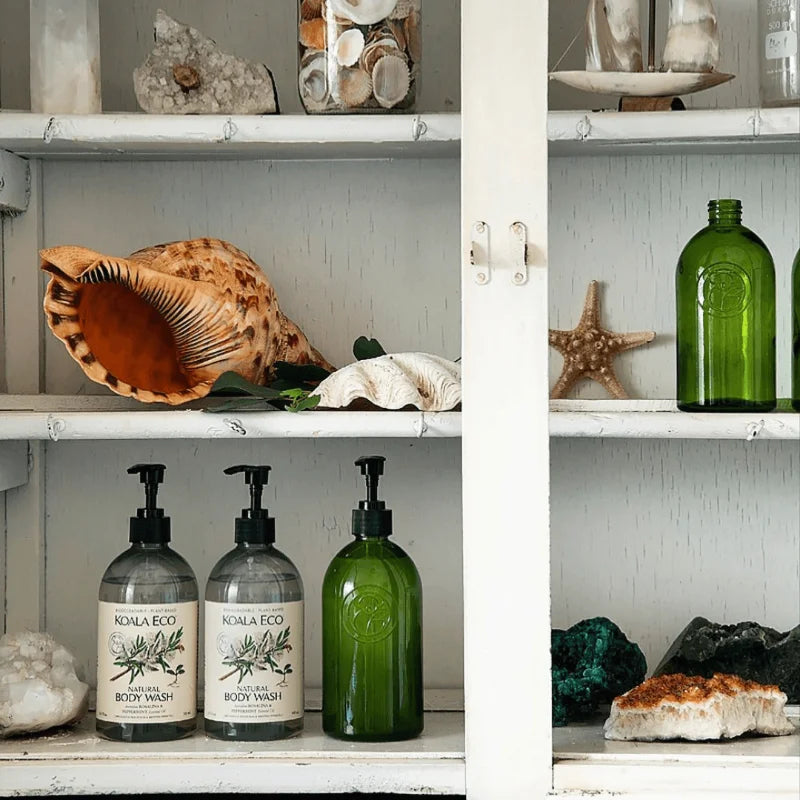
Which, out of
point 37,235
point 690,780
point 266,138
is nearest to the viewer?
point 690,780

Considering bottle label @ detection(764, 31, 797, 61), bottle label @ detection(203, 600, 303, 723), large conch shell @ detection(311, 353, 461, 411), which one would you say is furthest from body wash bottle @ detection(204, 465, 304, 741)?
bottle label @ detection(764, 31, 797, 61)

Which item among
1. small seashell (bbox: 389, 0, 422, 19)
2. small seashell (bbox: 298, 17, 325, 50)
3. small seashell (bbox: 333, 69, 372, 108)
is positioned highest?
small seashell (bbox: 389, 0, 422, 19)

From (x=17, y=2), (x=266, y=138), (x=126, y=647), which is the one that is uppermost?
(x=17, y=2)

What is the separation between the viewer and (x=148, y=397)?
1106mm

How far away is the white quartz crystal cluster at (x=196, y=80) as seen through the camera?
1.13 meters

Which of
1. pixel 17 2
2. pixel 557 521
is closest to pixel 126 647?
pixel 557 521

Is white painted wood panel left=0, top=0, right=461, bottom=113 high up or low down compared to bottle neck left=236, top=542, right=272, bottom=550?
up

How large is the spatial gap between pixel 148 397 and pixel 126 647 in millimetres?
236

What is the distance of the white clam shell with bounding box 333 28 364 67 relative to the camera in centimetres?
110

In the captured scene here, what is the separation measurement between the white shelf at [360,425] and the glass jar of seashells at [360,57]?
0.30 metres

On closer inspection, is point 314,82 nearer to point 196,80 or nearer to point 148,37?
point 196,80

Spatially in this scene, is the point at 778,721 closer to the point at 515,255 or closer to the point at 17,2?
the point at 515,255

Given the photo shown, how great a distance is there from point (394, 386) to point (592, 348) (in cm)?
29

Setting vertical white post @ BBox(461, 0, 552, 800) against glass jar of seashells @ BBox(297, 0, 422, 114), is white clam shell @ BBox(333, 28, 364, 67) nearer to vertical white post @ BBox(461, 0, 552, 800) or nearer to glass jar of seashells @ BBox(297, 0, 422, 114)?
glass jar of seashells @ BBox(297, 0, 422, 114)
